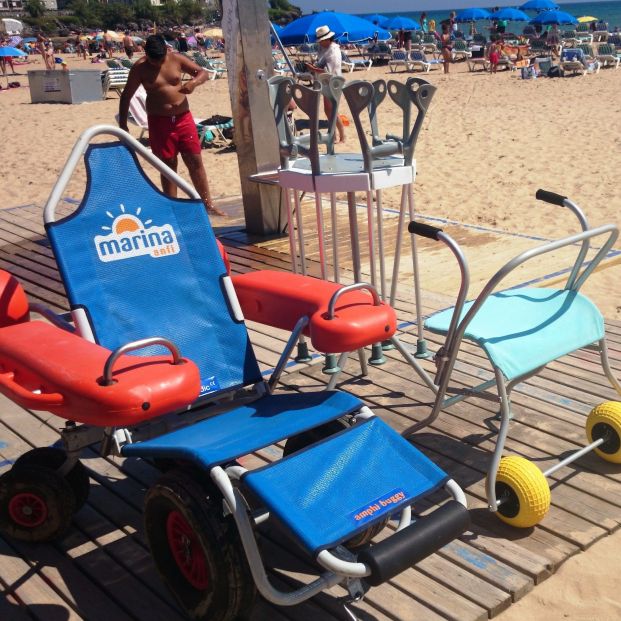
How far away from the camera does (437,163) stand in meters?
9.91

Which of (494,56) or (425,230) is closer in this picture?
(425,230)

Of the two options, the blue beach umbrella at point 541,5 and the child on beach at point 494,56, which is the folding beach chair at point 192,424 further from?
the blue beach umbrella at point 541,5

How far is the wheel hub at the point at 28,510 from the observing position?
9.02 ft

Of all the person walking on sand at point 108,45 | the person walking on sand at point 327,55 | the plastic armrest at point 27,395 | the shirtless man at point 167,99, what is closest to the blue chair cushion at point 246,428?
the plastic armrest at point 27,395

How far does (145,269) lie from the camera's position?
313cm

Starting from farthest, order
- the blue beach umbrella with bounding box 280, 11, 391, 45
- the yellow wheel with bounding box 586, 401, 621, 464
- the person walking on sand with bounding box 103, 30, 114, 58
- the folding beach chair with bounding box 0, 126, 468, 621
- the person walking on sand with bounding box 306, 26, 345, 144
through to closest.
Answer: the person walking on sand with bounding box 103, 30, 114, 58, the blue beach umbrella with bounding box 280, 11, 391, 45, the person walking on sand with bounding box 306, 26, 345, 144, the yellow wheel with bounding box 586, 401, 621, 464, the folding beach chair with bounding box 0, 126, 468, 621

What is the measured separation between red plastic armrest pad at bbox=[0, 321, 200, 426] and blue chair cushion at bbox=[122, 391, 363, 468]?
144 mm

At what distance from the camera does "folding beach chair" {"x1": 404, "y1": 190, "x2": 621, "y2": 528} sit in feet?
9.07

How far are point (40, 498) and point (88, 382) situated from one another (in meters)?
0.69

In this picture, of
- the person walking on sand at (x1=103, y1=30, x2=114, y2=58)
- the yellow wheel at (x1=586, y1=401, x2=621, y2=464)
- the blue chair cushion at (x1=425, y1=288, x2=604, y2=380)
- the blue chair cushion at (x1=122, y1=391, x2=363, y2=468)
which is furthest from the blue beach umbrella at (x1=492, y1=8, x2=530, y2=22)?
the blue chair cushion at (x1=122, y1=391, x2=363, y2=468)

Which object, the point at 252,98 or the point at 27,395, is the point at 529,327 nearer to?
the point at 27,395

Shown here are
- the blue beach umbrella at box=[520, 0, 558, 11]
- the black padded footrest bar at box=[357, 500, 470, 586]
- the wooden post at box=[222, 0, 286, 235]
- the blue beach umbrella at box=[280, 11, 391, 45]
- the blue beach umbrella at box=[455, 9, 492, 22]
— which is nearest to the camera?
the black padded footrest bar at box=[357, 500, 470, 586]

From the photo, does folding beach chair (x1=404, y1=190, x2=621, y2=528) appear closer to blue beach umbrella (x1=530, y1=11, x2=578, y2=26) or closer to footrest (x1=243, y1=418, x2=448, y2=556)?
footrest (x1=243, y1=418, x2=448, y2=556)

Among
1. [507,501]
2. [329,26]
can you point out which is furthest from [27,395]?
[329,26]
